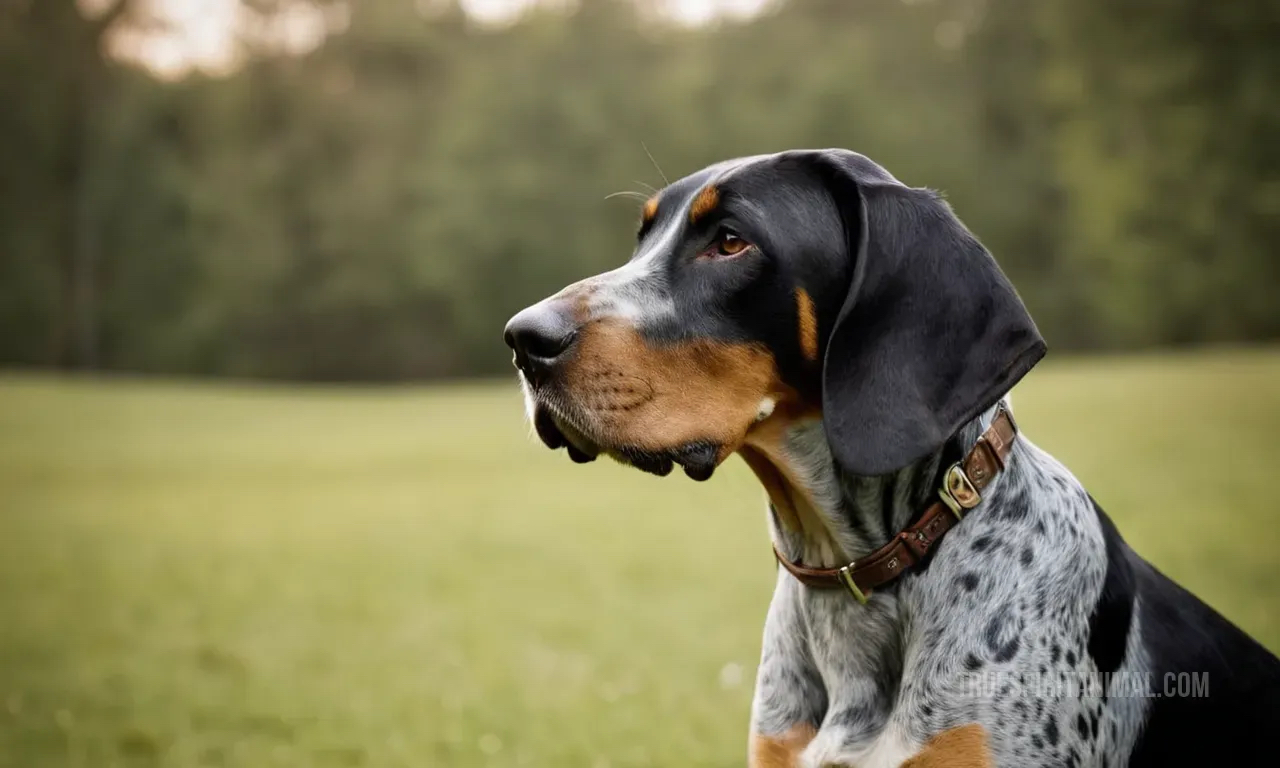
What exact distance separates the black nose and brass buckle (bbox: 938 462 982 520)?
1.01m

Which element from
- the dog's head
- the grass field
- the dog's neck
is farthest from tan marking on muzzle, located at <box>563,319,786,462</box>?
Answer: the grass field

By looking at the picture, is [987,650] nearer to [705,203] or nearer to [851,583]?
[851,583]

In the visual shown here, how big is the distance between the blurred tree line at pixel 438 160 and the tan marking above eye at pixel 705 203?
35.8m

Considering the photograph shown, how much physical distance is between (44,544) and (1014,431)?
38.8 feet

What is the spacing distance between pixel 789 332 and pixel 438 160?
44865 mm

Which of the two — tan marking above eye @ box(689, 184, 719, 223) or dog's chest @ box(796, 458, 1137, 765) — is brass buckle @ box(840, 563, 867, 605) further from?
tan marking above eye @ box(689, 184, 719, 223)

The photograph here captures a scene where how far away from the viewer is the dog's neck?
290cm

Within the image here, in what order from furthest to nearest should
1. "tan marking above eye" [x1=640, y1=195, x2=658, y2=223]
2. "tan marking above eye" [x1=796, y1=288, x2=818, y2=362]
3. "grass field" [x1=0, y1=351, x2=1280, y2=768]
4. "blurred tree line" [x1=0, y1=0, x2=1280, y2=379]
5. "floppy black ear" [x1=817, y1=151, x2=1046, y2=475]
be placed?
"blurred tree line" [x1=0, y1=0, x2=1280, y2=379], "grass field" [x1=0, y1=351, x2=1280, y2=768], "tan marking above eye" [x1=640, y1=195, x2=658, y2=223], "tan marking above eye" [x1=796, y1=288, x2=818, y2=362], "floppy black ear" [x1=817, y1=151, x2=1046, y2=475]

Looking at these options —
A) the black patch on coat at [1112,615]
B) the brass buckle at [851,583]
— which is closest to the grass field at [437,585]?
the brass buckle at [851,583]

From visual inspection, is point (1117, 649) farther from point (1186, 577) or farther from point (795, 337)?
point (1186, 577)

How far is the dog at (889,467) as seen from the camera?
8.88 feet

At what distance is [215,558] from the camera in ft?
36.7

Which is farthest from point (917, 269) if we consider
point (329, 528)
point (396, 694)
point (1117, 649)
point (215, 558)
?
point (329, 528)

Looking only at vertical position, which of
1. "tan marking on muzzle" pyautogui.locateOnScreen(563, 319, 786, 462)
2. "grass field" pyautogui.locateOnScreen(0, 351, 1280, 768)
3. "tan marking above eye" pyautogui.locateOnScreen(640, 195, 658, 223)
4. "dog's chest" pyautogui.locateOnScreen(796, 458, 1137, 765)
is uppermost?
"tan marking above eye" pyautogui.locateOnScreen(640, 195, 658, 223)
